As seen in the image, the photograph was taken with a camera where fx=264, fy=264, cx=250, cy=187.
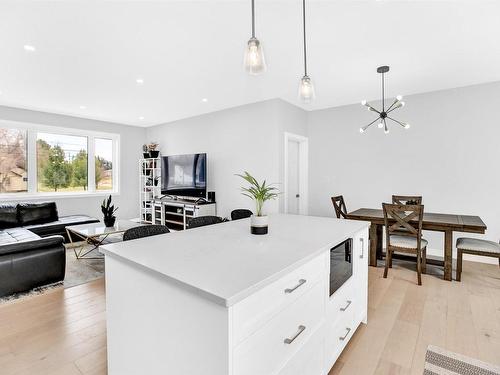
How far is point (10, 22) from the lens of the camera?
2.42 metres

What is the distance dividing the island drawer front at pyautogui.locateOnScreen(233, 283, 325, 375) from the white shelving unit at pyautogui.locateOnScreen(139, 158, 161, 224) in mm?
6099

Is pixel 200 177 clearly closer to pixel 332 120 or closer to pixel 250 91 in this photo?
pixel 250 91

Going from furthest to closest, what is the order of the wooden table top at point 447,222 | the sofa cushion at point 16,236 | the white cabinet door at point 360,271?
the sofa cushion at point 16,236 < the wooden table top at point 447,222 < the white cabinet door at point 360,271

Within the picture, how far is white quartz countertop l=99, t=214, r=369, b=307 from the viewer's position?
3.35 ft

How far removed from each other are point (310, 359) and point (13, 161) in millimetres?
6603

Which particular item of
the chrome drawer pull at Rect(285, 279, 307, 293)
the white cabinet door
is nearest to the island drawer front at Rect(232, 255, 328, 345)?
the chrome drawer pull at Rect(285, 279, 307, 293)

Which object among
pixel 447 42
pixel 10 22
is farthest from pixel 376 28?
pixel 10 22

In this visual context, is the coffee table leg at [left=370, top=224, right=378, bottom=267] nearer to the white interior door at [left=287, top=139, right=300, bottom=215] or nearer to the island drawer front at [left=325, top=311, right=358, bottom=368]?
the white interior door at [left=287, top=139, right=300, bottom=215]

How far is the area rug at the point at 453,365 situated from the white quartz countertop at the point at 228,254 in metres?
1.03

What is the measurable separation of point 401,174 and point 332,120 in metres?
1.66

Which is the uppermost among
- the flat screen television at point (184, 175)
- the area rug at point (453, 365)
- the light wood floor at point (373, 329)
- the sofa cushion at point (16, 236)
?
the flat screen television at point (184, 175)

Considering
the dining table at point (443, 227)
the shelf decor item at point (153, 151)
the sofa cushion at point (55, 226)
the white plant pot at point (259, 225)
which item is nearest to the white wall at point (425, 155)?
the dining table at point (443, 227)

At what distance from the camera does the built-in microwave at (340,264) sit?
1.73 metres

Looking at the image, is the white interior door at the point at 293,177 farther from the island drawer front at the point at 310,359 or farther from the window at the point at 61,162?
the window at the point at 61,162
